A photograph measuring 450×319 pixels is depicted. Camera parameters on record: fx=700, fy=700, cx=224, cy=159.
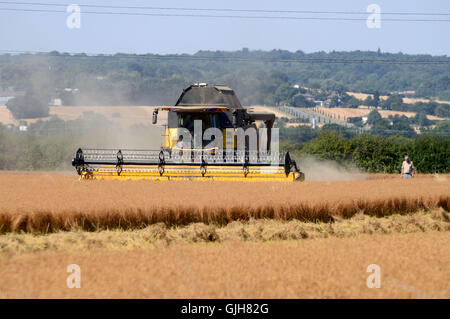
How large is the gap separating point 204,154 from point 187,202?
6.54m

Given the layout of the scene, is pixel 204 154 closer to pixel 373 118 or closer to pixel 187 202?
pixel 187 202

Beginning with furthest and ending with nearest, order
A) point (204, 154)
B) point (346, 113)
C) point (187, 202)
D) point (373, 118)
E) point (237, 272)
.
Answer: point (346, 113)
point (373, 118)
point (204, 154)
point (187, 202)
point (237, 272)

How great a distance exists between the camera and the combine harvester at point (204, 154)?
17094 mm

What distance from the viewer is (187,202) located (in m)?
12.4

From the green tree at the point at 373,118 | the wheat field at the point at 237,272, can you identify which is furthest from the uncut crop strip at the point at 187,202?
the green tree at the point at 373,118

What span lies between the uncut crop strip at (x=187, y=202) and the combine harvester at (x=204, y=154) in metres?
1.85

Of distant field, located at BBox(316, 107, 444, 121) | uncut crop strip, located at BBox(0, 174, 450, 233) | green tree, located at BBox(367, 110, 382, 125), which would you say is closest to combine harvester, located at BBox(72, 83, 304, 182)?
uncut crop strip, located at BBox(0, 174, 450, 233)

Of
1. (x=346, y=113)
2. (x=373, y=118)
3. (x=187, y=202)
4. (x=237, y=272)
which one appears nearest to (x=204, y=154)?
(x=187, y=202)

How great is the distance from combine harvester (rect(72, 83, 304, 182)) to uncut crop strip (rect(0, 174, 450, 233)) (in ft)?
6.05

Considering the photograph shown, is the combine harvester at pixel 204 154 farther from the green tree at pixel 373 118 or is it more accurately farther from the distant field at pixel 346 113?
the distant field at pixel 346 113

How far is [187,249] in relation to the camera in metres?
10.0
